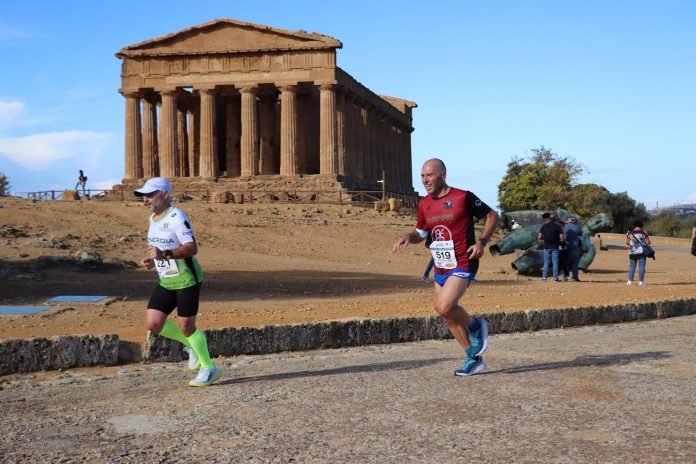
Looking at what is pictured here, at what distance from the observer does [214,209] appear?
4116cm

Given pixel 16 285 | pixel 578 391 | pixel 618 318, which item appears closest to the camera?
pixel 578 391

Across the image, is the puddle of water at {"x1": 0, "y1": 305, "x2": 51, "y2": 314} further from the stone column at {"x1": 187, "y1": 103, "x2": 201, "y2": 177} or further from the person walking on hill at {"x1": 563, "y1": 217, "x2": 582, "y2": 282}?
the stone column at {"x1": 187, "y1": 103, "x2": 201, "y2": 177}

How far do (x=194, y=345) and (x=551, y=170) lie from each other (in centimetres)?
6700

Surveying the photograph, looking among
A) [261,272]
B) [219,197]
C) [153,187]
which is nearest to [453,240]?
[153,187]

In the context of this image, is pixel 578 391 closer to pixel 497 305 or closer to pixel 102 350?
pixel 102 350

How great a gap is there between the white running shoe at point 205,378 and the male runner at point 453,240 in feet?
6.52

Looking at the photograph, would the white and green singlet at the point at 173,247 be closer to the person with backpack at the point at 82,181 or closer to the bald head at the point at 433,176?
the bald head at the point at 433,176

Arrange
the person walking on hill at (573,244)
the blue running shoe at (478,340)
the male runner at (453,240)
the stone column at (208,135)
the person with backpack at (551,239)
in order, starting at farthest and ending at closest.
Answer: the stone column at (208,135) < the person walking on hill at (573,244) < the person with backpack at (551,239) < the blue running shoe at (478,340) < the male runner at (453,240)

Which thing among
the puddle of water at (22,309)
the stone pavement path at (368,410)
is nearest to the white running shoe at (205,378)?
the stone pavement path at (368,410)

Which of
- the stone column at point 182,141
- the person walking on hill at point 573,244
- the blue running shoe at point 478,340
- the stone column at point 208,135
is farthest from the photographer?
the stone column at point 182,141

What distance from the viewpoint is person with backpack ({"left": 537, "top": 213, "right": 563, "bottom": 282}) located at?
22141 millimetres

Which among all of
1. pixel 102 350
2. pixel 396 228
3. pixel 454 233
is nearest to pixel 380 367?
pixel 454 233

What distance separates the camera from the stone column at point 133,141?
60.5 m

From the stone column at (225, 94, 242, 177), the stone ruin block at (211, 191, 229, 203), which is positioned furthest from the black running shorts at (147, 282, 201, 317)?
the stone column at (225, 94, 242, 177)
